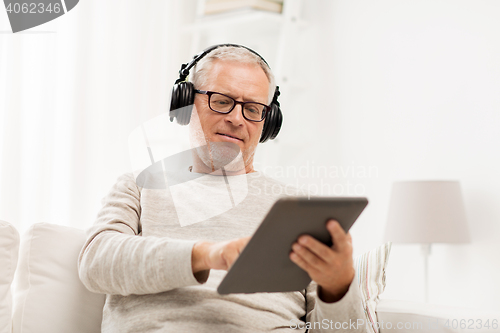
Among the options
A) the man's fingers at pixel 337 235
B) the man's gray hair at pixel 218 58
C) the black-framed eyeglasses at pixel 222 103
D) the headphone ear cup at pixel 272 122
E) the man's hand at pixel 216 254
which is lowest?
the man's hand at pixel 216 254

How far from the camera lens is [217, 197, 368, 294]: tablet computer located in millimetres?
648

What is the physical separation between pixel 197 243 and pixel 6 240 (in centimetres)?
45

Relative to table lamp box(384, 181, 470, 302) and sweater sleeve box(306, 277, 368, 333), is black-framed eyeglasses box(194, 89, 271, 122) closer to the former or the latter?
sweater sleeve box(306, 277, 368, 333)

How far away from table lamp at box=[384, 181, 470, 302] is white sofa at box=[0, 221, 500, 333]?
2.46 ft

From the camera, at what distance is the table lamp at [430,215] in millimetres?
1839

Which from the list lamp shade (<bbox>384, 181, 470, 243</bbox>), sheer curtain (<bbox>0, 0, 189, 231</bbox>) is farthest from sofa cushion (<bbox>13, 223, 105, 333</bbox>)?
lamp shade (<bbox>384, 181, 470, 243</bbox>)

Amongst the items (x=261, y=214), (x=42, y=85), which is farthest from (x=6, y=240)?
(x=42, y=85)

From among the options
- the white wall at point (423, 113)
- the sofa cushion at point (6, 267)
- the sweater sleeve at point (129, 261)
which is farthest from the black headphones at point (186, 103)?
the white wall at point (423, 113)

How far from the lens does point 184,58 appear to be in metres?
2.58

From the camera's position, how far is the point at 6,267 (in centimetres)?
98

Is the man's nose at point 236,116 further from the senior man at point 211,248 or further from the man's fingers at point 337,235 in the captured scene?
the man's fingers at point 337,235

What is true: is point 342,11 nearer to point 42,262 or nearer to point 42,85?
point 42,85

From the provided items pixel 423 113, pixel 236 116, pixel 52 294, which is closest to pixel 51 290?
pixel 52 294

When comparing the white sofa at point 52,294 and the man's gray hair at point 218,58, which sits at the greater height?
the man's gray hair at point 218,58
